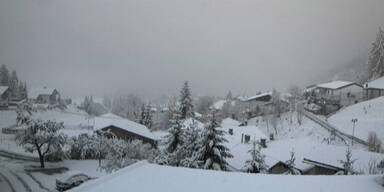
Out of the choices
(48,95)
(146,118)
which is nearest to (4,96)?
(48,95)

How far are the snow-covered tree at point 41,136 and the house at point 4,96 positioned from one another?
5.79 ft

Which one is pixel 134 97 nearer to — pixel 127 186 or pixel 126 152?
pixel 126 152

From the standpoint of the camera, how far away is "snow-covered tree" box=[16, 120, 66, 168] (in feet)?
42.6

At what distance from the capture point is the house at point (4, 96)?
37.7ft

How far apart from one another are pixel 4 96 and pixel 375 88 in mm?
34678

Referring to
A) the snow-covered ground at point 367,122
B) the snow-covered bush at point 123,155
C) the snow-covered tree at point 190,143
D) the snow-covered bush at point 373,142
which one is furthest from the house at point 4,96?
the snow-covered ground at point 367,122

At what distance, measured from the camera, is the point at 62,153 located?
15562 millimetres

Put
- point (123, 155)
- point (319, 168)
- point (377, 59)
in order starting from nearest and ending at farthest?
point (319, 168) < point (123, 155) < point (377, 59)

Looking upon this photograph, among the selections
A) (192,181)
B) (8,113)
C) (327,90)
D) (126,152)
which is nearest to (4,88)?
(8,113)

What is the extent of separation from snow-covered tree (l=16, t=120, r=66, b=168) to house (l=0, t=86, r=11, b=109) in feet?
5.79

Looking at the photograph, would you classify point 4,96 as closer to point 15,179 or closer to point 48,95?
point 15,179

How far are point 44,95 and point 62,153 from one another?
1726 cm

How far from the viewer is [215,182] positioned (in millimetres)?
3562

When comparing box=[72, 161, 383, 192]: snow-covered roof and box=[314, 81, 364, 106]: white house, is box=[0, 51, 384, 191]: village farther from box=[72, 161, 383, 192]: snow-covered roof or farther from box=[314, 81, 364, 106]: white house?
box=[314, 81, 364, 106]: white house
